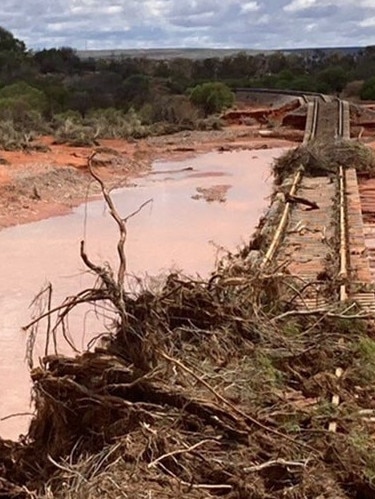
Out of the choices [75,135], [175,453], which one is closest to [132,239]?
[175,453]

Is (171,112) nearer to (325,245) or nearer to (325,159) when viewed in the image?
(325,159)

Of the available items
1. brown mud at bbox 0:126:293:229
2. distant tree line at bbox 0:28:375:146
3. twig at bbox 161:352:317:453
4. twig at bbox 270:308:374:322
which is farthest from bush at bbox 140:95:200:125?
twig at bbox 161:352:317:453

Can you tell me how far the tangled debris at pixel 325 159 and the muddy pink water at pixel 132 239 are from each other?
1.49 metres

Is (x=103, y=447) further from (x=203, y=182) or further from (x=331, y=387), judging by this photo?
(x=203, y=182)

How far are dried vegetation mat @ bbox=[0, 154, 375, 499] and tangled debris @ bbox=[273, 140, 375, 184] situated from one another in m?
12.3

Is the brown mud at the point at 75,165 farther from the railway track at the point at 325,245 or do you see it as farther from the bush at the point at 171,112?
the railway track at the point at 325,245

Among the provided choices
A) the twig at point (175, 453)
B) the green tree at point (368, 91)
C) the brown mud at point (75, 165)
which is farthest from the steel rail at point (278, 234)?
the green tree at point (368, 91)

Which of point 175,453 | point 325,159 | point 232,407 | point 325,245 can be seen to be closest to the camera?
point 175,453

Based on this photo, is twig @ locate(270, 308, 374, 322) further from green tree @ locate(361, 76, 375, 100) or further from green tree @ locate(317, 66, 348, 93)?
green tree @ locate(317, 66, 348, 93)

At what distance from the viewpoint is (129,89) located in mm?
55625

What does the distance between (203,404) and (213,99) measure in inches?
1671

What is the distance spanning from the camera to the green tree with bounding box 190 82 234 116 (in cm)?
4756

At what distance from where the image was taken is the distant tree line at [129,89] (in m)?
40.3

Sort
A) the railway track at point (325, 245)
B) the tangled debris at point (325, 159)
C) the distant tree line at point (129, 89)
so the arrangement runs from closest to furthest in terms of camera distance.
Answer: the railway track at point (325, 245) → the tangled debris at point (325, 159) → the distant tree line at point (129, 89)
